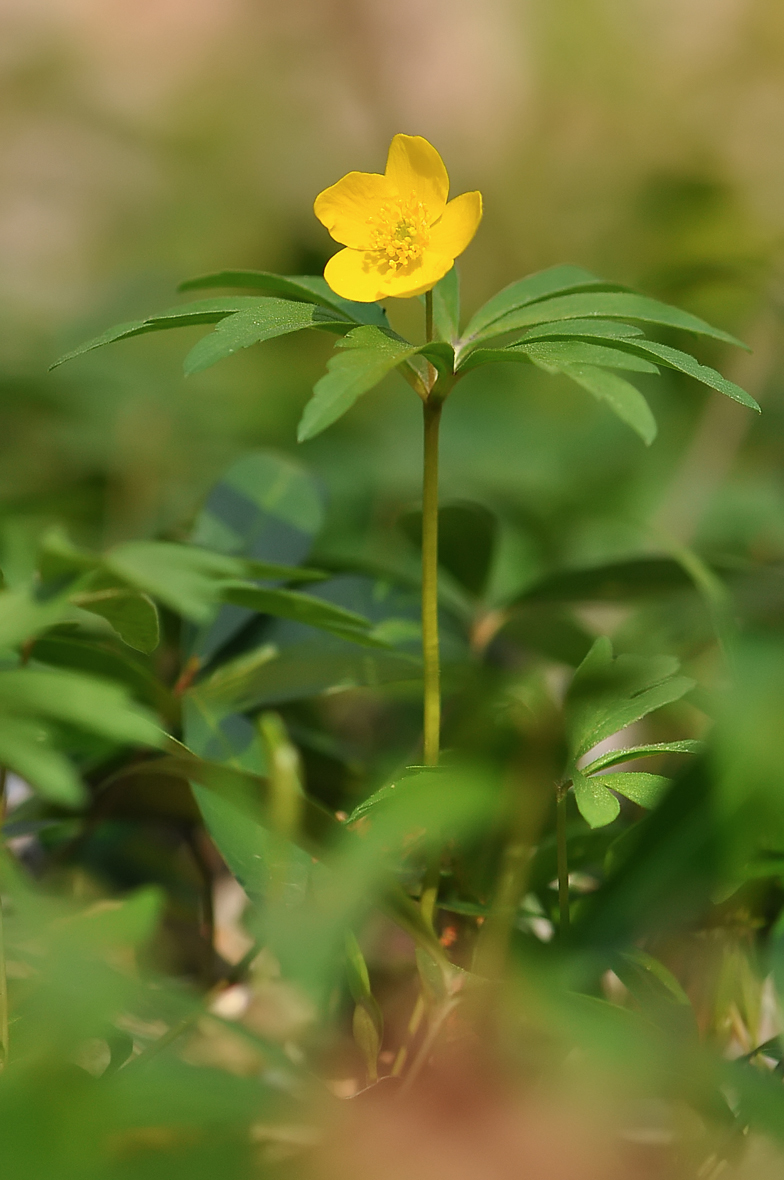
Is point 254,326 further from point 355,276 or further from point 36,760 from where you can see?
point 36,760

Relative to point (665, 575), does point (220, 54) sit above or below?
above

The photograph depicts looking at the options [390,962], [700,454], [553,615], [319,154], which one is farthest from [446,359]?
[319,154]

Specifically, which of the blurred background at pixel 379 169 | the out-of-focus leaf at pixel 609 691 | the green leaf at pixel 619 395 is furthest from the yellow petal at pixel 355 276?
the blurred background at pixel 379 169

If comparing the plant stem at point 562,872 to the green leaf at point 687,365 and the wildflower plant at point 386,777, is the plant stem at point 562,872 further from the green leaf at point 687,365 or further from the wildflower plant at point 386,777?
the green leaf at point 687,365

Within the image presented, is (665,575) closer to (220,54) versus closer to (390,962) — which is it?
(390,962)

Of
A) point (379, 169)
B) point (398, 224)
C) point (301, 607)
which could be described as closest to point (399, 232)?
point (398, 224)

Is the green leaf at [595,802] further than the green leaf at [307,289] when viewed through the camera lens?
No
